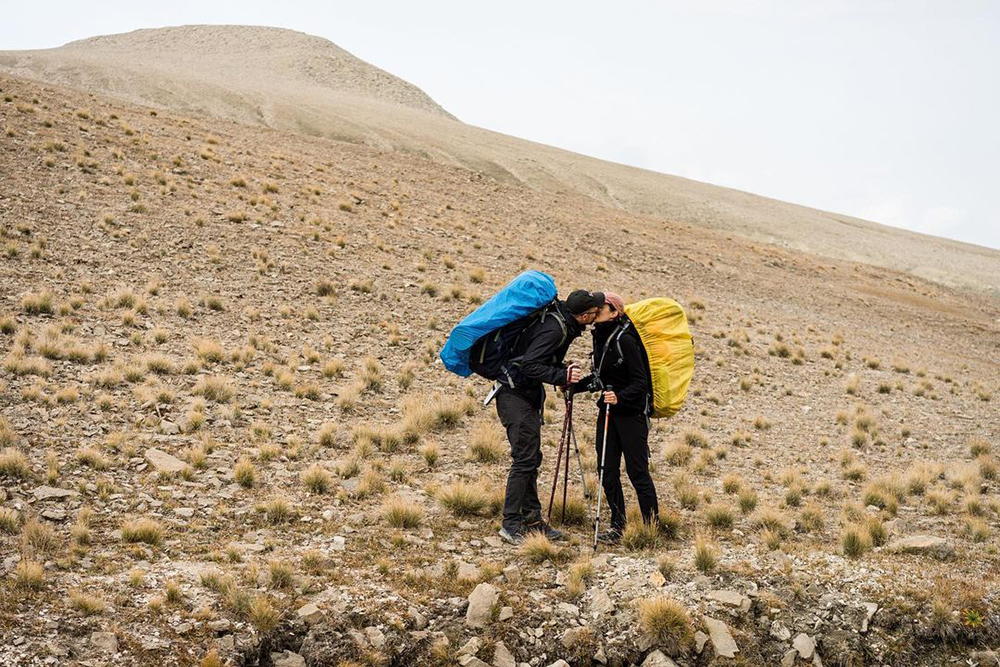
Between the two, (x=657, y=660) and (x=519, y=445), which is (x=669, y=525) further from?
(x=657, y=660)

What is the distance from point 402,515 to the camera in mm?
8289

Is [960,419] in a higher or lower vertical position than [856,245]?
lower

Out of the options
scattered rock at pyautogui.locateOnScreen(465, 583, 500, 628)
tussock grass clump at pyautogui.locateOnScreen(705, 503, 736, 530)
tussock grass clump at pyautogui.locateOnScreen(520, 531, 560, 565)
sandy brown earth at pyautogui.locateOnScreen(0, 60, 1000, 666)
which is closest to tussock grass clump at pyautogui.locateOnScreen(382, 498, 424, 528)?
sandy brown earth at pyautogui.locateOnScreen(0, 60, 1000, 666)

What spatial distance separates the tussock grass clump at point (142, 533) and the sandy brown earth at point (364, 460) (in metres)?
0.02

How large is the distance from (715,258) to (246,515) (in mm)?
28800

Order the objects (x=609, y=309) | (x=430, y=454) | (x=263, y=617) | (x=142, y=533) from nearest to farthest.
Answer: (x=263, y=617), (x=142, y=533), (x=609, y=309), (x=430, y=454)

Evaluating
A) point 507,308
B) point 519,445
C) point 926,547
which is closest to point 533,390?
point 519,445

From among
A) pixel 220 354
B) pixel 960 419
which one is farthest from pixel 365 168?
pixel 960 419

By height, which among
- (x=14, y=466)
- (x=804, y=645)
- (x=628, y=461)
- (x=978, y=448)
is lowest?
(x=14, y=466)

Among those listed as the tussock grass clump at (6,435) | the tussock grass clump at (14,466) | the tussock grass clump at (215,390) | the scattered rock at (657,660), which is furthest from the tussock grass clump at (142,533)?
the scattered rock at (657,660)

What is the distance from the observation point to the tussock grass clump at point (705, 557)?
7325 mm

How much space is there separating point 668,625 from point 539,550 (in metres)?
1.62

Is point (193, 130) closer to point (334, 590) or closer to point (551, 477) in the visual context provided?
point (551, 477)

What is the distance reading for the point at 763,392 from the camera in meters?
17.0
